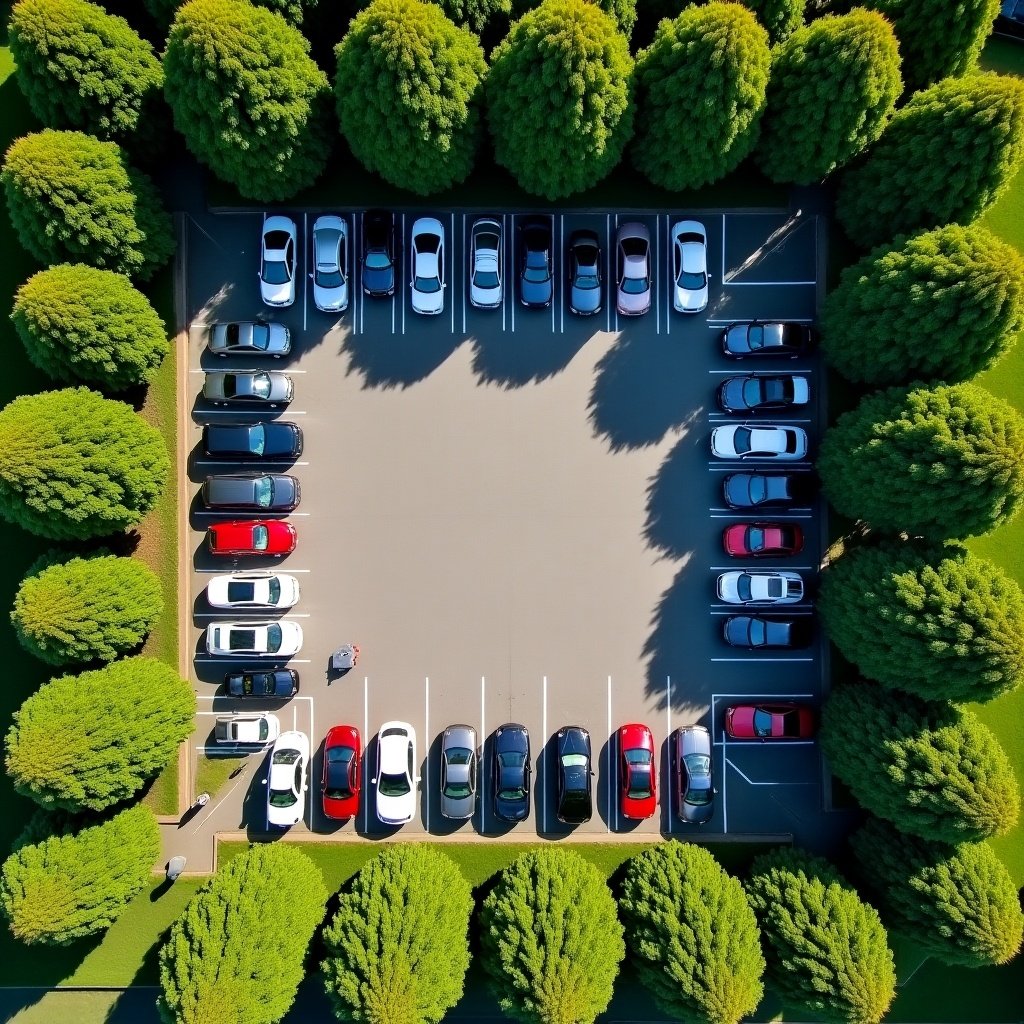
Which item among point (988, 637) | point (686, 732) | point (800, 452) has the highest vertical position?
point (800, 452)

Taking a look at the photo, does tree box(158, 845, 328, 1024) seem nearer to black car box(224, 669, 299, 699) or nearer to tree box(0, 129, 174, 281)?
black car box(224, 669, 299, 699)

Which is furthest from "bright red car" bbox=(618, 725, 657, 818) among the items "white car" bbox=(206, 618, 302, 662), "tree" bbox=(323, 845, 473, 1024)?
"white car" bbox=(206, 618, 302, 662)

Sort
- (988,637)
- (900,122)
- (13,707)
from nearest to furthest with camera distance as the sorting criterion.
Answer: (988,637) → (900,122) → (13,707)

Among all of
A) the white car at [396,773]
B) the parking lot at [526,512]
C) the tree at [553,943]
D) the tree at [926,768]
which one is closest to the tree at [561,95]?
the parking lot at [526,512]

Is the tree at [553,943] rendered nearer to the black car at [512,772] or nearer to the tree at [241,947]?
the black car at [512,772]

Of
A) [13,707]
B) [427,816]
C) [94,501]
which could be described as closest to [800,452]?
[427,816]

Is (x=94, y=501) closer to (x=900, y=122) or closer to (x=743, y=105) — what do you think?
(x=743, y=105)
